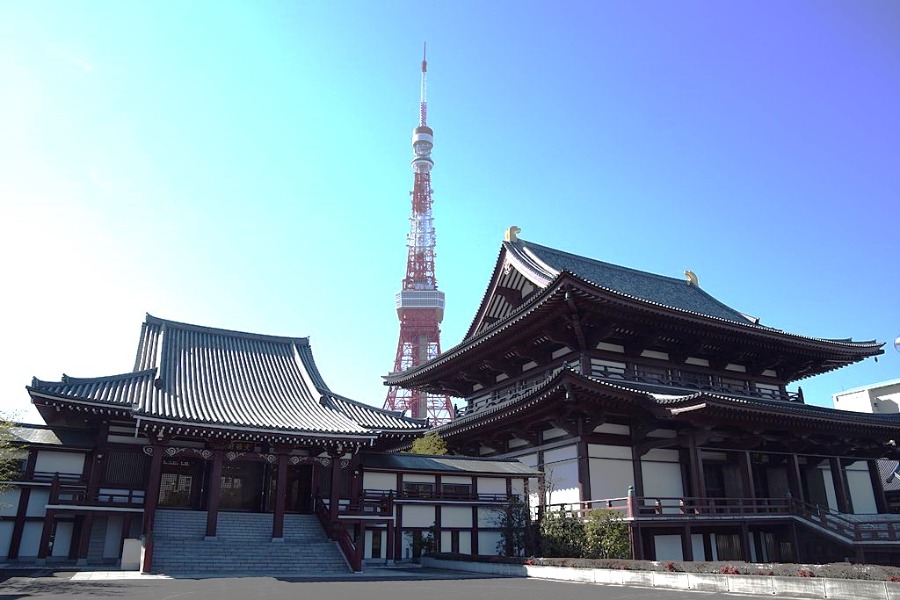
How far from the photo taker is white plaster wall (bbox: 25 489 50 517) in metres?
24.4

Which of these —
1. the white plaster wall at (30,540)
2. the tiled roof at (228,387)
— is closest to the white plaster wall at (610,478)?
the tiled roof at (228,387)

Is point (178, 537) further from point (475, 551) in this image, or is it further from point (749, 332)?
point (749, 332)

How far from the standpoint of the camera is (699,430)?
2712 cm

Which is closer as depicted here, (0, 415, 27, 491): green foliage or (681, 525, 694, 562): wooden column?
(0, 415, 27, 491): green foliage

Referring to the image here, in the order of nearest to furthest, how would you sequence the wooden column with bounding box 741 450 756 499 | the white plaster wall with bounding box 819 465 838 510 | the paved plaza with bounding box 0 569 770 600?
the paved plaza with bounding box 0 569 770 600 < the wooden column with bounding box 741 450 756 499 < the white plaster wall with bounding box 819 465 838 510

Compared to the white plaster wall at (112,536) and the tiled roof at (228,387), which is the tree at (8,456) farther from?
the white plaster wall at (112,536)

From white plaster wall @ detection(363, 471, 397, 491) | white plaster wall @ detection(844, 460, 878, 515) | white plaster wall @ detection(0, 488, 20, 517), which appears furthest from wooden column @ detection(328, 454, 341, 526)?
white plaster wall @ detection(844, 460, 878, 515)

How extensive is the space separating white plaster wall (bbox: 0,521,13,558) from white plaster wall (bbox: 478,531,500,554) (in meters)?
18.8

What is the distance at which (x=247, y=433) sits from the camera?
24.3 m

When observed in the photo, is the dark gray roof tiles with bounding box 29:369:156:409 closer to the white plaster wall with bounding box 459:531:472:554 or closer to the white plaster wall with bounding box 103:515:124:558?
the white plaster wall with bounding box 103:515:124:558

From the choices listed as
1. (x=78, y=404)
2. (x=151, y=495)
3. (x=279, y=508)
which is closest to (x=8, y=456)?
(x=78, y=404)

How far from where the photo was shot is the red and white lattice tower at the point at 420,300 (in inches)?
3504

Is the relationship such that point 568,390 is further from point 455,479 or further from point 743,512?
point 743,512

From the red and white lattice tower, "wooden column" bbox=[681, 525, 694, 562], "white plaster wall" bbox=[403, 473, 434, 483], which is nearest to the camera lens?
"wooden column" bbox=[681, 525, 694, 562]
